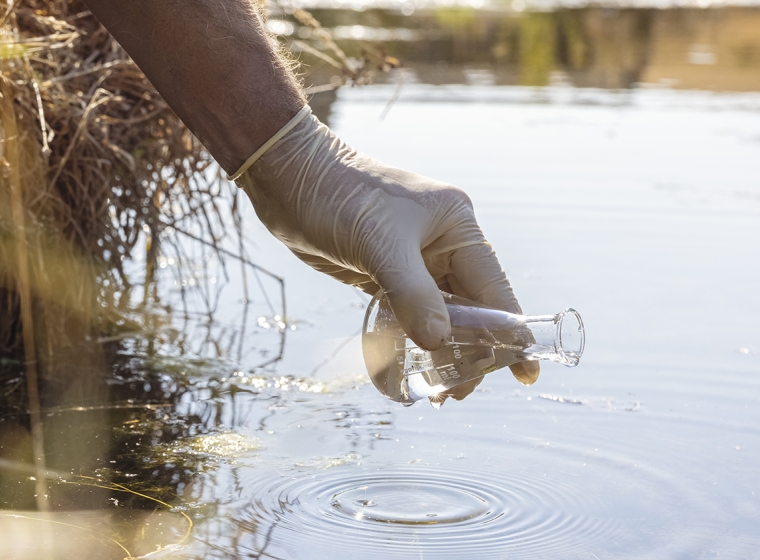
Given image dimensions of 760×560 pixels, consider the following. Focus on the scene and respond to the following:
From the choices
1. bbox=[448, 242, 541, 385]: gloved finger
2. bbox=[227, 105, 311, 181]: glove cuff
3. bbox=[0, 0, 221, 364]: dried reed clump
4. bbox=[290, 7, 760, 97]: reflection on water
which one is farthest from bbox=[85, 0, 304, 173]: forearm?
bbox=[290, 7, 760, 97]: reflection on water

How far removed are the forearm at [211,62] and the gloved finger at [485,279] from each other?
48 cm

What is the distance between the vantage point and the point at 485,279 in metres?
2.17

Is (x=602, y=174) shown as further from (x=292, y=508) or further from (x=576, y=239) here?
(x=292, y=508)

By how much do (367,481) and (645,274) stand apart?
7.40 feet

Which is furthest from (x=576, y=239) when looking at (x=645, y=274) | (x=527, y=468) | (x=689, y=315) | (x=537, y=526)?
(x=537, y=526)

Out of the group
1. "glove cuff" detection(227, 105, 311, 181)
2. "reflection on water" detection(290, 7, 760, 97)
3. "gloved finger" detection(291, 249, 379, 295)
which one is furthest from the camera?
"reflection on water" detection(290, 7, 760, 97)

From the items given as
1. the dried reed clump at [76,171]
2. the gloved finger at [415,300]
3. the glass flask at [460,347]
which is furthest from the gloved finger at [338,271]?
the dried reed clump at [76,171]

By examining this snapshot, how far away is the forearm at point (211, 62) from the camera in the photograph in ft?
6.52

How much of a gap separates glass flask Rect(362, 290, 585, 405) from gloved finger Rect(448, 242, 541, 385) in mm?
33

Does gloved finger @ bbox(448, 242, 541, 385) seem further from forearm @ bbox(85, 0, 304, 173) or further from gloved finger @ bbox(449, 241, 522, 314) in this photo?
forearm @ bbox(85, 0, 304, 173)

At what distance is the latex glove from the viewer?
1.98 metres

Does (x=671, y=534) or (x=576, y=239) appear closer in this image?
(x=671, y=534)

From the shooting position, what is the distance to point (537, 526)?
2.07 metres

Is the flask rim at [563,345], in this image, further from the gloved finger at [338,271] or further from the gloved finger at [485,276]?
the gloved finger at [338,271]
